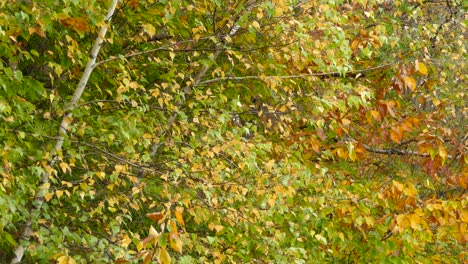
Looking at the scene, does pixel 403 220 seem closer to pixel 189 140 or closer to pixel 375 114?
pixel 375 114

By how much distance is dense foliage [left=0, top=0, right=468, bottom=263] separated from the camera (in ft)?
16.9

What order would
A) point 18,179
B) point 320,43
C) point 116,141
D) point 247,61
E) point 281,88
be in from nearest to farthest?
point 18,179 → point 116,141 → point 320,43 → point 247,61 → point 281,88

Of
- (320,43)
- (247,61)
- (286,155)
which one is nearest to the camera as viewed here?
(320,43)

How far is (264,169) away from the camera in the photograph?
6469 mm

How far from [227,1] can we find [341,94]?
1596mm

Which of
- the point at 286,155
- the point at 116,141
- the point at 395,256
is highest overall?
the point at 116,141

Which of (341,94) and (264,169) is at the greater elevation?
(341,94)

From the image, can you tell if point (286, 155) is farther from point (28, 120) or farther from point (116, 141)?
point (28, 120)

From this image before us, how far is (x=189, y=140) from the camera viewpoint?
649 cm

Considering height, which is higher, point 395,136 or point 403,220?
point 395,136

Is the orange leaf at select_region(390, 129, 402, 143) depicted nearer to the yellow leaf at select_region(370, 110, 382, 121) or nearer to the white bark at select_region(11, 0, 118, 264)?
the yellow leaf at select_region(370, 110, 382, 121)

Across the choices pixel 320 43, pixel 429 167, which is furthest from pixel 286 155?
pixel 429 167

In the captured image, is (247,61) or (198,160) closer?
(198,160)

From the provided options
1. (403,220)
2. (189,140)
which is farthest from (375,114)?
(189,140)
